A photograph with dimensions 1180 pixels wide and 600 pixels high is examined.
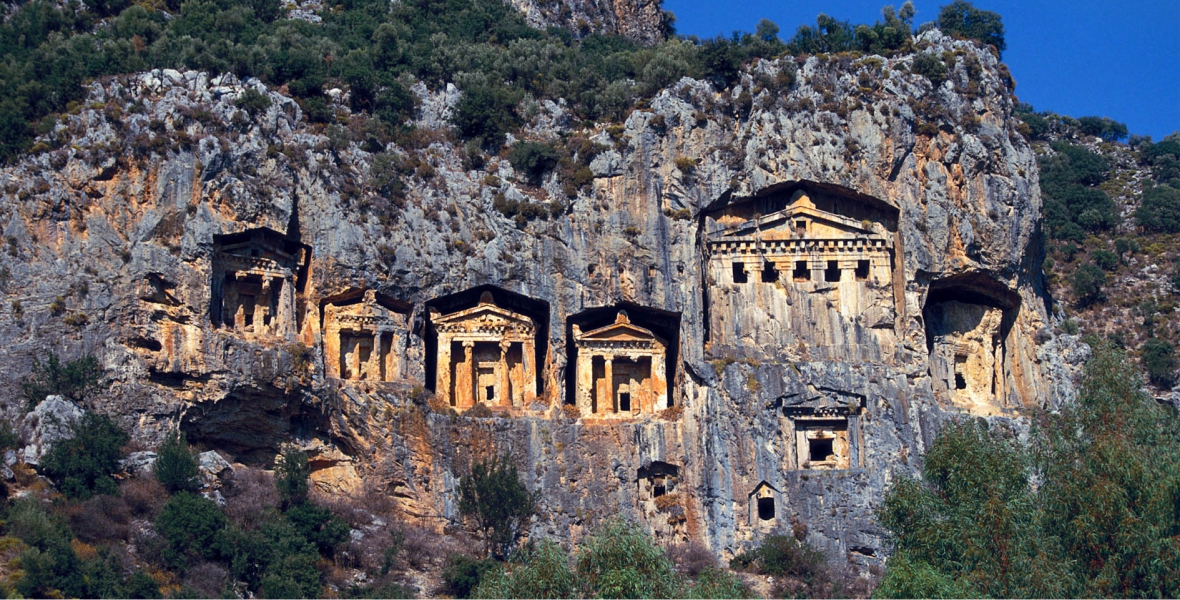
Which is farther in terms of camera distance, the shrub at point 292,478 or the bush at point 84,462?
the shrub at point 292,478

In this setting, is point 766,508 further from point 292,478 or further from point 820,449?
point 292,478

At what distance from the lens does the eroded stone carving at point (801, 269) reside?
56.7m

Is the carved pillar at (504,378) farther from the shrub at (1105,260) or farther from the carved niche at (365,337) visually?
the shrub at (1105,260)

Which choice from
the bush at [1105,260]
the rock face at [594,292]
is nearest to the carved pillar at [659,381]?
the rock face at [594,292]

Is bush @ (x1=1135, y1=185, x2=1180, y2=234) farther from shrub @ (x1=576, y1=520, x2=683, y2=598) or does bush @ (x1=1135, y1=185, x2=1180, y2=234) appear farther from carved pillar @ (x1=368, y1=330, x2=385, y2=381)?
shrub @ (x1=576, y1=520, x2=683, y2=598)

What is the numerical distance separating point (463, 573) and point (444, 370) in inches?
367

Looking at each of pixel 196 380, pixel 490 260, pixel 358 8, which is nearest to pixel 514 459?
pixel 490 260

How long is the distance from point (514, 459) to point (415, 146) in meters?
12.4

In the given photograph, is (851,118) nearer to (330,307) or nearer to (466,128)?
(466,128)

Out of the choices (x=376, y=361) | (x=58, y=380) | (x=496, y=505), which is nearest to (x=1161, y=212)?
(x=496, y=505)

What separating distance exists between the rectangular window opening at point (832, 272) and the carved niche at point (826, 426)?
4816 mm

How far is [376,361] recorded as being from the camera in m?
56.0

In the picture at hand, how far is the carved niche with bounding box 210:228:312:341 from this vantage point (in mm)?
54312

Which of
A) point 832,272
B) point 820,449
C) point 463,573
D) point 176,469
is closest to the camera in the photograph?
point 176,469
